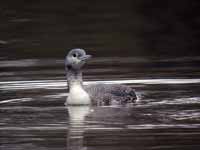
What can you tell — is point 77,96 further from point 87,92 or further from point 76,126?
point 76,126

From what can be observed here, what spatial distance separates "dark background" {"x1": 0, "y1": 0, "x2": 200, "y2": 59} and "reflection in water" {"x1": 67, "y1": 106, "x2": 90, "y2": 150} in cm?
651

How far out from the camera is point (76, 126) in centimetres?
1605

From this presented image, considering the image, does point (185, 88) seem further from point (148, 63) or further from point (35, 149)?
point (35, 149)

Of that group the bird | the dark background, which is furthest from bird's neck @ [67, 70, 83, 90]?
the dark background

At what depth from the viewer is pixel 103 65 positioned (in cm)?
2269

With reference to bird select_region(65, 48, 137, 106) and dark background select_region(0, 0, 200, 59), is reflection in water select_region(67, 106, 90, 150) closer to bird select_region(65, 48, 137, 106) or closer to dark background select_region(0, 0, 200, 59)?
bird select_region(65, 48, 137, 106)

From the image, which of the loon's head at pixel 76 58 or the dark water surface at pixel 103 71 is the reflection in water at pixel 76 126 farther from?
the loon's head at pixel 76 58

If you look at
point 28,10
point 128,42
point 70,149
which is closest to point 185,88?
point 70,149

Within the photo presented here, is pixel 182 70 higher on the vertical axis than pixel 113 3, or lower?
lower

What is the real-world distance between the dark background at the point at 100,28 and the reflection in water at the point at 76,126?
6.51 meters

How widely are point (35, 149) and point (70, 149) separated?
16.4 inches

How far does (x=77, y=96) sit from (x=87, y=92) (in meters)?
0.27

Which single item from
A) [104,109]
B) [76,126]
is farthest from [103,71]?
[76,126]

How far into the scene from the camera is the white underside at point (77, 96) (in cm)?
1823
